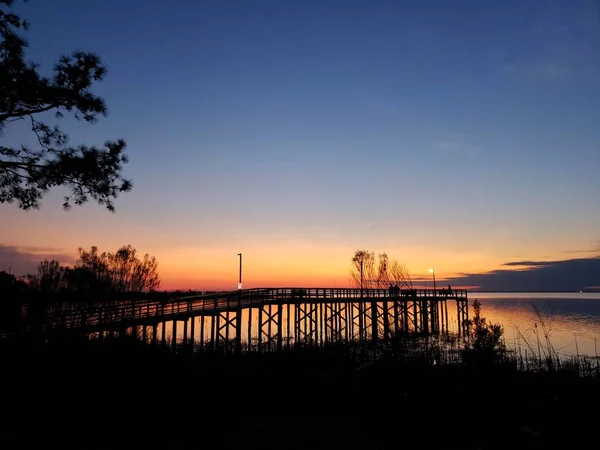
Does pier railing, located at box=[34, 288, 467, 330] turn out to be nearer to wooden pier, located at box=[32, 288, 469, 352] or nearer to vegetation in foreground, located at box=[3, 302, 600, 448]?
wooden pier, located at box=[32, 288, 469, 352]

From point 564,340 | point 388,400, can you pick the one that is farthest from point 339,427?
point 564,340

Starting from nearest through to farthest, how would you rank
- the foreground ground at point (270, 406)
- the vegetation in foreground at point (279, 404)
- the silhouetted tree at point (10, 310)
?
the foreground ground at point (270, 406) → the vegetation in foreground at point (279, 404) → the silhouetted tree at point (10, 310)

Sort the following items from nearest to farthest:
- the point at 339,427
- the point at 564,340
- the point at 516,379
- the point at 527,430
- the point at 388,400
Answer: the point at 527,430
the point at 339,427
the point at 388,400
the point at 516,379
the point at 564,340

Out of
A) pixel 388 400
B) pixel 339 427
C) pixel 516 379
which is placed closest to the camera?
pixel 339 427

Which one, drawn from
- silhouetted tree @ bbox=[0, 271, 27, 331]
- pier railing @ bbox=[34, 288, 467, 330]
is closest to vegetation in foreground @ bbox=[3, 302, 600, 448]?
silhouetted tree @ bbox=[0, 271, 27, 331]

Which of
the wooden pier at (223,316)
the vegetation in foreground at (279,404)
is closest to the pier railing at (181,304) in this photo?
the wooden pier at (223,316)

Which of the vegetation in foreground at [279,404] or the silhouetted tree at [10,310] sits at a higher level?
the silhouetted tree at [10,310]

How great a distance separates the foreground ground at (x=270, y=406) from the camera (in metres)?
9.66

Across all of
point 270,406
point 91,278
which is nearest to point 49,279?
point 91,278

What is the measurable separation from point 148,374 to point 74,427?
349 cm

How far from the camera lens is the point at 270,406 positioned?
12.8 m

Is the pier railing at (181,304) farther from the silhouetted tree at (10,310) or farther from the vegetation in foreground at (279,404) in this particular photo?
the vegetation in foreground at (279,404)

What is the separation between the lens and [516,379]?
15.2m

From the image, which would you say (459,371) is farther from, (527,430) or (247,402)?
(247,402)
